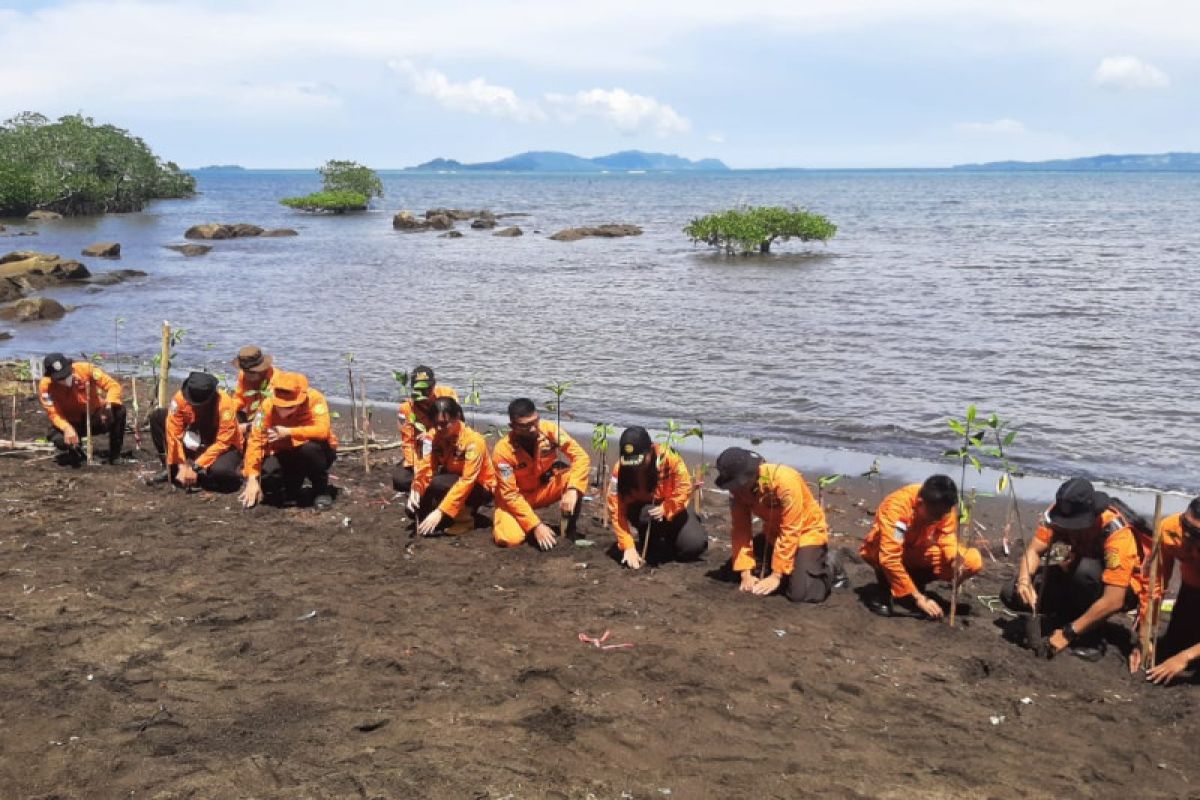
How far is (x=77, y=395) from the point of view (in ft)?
32.7

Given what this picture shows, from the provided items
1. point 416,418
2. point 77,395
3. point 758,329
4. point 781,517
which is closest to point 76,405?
point 77,395

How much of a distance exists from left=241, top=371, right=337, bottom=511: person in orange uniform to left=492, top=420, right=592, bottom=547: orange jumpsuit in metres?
1.93

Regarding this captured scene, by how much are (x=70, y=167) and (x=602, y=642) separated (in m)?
70.3

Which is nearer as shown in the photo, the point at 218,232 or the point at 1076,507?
the point at 1076,507

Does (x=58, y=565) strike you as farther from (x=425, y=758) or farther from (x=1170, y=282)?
(x=1170, y=282)

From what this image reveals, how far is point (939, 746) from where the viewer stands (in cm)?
511

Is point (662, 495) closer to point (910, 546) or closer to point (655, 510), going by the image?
point (655, 510)

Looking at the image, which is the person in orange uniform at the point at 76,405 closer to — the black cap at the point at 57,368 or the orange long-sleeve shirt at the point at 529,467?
the black cap at the point at 57,368

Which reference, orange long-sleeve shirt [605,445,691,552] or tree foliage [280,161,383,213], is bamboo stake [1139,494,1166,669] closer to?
orange long-sleeve shirt [605,445,691,552]

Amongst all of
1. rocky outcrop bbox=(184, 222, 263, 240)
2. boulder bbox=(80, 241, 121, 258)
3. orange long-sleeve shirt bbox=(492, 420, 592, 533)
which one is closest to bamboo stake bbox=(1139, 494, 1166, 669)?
orange long-sleeve shirt bbox=(492, 420, 592, 533)

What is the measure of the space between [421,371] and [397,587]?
216 centimetres

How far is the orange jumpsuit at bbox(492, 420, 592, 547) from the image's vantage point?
8.09 metres

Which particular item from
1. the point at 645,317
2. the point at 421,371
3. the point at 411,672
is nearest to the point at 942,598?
the point at 411,672

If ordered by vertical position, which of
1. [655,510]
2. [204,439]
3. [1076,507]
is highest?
[1076,507]
